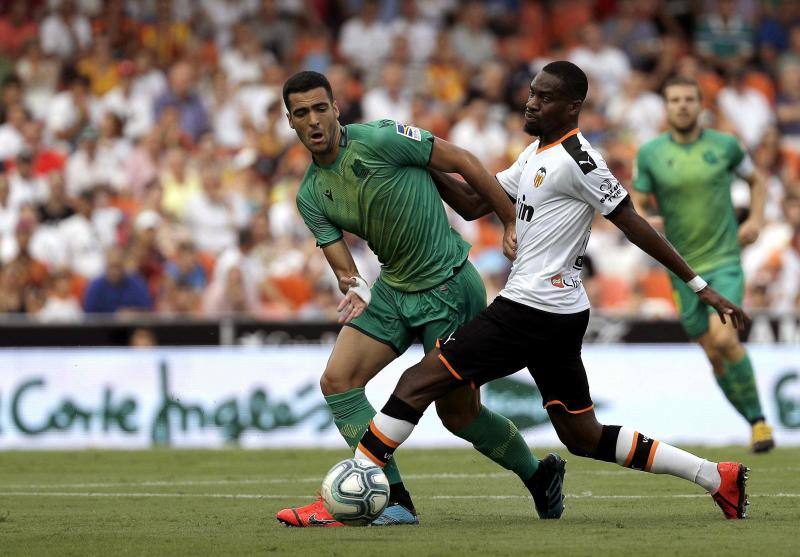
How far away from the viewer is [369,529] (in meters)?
7.60

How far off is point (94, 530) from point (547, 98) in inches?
123

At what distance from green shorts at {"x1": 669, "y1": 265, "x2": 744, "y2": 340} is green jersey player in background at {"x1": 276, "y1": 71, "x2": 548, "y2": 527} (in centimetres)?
407

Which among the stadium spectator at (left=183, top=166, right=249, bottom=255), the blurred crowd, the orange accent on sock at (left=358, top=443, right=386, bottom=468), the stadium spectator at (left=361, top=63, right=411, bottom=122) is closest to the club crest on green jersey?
the orange accent on sock at (left=358, top=443, right=386, bottom=468)

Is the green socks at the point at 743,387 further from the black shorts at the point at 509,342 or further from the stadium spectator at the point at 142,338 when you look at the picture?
the stadium spectator at the point at 142,338

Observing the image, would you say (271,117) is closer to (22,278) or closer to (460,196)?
(22,278)

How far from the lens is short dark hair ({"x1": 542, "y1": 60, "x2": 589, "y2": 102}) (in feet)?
24.6

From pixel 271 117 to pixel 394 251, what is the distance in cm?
1134

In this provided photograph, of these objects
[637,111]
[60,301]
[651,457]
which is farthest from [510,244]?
[637,111]

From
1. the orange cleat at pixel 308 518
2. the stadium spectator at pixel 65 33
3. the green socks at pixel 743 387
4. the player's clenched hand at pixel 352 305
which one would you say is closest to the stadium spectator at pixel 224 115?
the stadium spectator at pixel 65 33

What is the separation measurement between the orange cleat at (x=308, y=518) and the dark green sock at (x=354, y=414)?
422mm

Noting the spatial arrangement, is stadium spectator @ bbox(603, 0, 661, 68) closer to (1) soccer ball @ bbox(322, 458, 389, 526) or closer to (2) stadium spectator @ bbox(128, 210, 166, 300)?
(2) stadium spectator @ bbox(128, 210, 166, 300)

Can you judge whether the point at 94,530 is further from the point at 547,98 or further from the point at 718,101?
the point at 718,101

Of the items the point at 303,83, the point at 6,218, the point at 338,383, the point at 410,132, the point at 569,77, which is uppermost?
the point at 569,77

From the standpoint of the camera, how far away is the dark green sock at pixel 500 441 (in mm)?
8148
